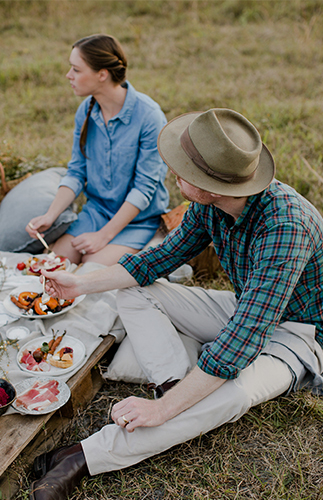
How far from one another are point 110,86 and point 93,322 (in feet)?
5.95

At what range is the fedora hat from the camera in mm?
1818

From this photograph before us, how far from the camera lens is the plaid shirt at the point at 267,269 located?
74.3 inches

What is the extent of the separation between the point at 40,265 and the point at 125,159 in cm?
108

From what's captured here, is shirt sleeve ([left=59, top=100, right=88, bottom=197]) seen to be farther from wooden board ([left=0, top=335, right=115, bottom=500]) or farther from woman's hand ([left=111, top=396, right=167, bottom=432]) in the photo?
woman's hand ([left=111, top=396, right=167, bottom=432])

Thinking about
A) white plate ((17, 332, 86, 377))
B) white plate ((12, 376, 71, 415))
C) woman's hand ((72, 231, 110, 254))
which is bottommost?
woman's hand ((72, 231, 110, 254))

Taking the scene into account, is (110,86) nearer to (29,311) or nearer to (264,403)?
(29,311)

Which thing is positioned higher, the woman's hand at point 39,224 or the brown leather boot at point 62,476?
the woman's hand at point 39,224

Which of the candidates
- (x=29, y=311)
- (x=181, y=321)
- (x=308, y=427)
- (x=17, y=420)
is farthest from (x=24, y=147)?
Result: (x=308, y=427)

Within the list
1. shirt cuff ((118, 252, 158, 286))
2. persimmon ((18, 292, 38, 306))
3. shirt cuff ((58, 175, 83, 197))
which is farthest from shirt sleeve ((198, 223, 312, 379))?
shirt cuff ((58, 175, 83, 197))

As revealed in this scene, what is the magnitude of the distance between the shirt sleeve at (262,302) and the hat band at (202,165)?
0.27 meters

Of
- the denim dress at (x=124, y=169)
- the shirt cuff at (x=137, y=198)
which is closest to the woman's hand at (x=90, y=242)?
the denim dress at (x=124, y=169)

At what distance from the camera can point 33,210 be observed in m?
3.63

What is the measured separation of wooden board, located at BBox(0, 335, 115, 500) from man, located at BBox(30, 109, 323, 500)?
0.14 m

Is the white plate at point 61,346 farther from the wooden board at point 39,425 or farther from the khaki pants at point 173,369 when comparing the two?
the khaki pants at point 173,369
